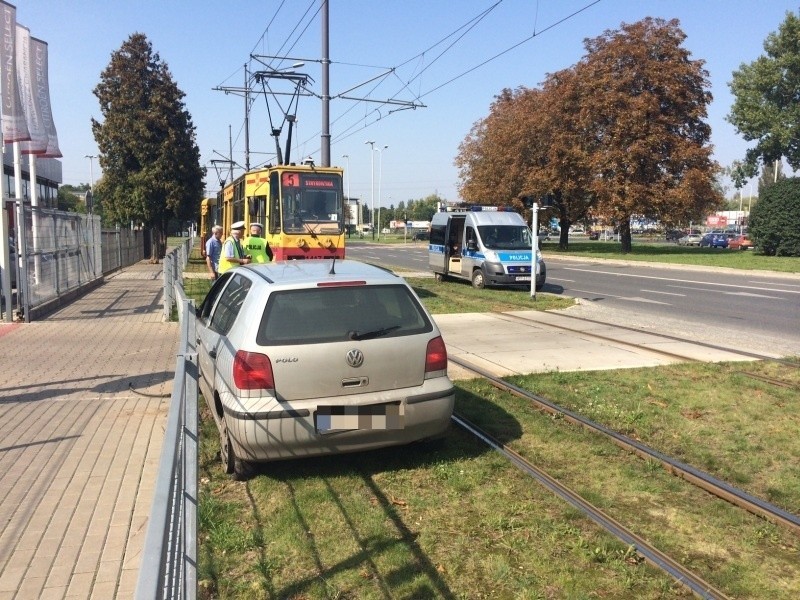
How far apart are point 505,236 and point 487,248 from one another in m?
0.83

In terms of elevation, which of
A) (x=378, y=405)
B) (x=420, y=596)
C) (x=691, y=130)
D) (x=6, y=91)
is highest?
(x=691, y=130)

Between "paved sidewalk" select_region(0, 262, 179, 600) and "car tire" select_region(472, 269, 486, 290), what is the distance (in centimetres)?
1116

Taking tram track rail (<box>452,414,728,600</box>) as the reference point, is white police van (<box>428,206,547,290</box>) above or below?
above

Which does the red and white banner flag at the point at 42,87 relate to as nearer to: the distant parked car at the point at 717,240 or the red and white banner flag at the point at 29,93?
the red and white banner flag at the point at 29,93

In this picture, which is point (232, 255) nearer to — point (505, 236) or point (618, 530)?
point (618, 530)

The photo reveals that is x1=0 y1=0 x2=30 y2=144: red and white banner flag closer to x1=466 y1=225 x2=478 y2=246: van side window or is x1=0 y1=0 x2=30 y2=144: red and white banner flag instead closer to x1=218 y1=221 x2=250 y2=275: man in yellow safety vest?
x1=218 y1=221 x2=250 y2=275: man in yellow safety vest

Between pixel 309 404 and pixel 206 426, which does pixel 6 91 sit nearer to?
pixel 206 426

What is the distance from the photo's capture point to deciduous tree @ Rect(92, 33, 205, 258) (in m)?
31.6

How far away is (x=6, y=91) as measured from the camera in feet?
45.8

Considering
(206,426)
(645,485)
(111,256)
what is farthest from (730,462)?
(111,256)

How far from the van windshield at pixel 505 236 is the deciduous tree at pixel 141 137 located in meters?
17.7

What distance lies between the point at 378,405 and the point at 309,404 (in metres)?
0.50

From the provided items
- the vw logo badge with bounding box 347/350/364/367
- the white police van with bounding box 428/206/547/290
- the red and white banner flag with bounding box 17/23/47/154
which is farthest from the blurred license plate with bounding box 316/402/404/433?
the red and white banner flag with bounding box 17/23/47/154

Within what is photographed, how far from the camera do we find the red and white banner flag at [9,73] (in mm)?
13719
